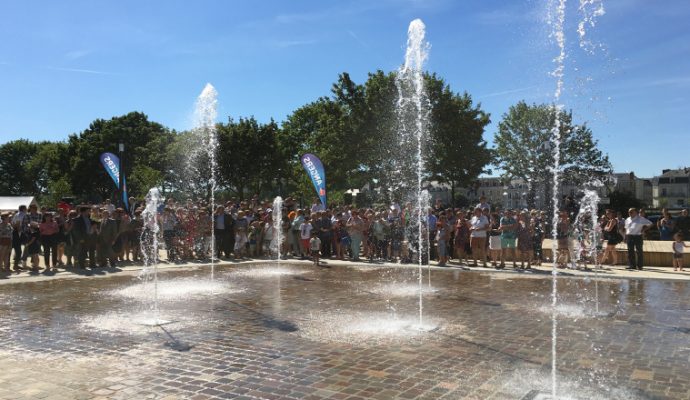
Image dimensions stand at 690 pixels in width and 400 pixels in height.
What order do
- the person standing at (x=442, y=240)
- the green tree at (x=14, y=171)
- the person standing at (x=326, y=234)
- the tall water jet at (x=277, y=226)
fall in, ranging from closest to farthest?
the person standing at (x=442, y=240), the person standing at (x=326, y=234), the tall water jet at (x=277, y=226), the green tree at (x=14, y=171)

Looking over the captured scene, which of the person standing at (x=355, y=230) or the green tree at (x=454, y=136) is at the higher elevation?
the green tree at (x=454, y=136)

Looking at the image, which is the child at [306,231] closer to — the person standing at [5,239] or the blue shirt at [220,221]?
the blue shirt at [220,221]

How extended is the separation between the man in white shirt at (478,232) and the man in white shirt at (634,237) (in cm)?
415

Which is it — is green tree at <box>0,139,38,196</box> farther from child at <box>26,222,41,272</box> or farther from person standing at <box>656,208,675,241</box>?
person standing at <box>656,208,675,241</box>

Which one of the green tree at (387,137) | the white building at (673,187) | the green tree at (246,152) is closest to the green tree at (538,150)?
the green tree at (387,137)

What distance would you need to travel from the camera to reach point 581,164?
52969mm

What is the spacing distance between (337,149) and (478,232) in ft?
80.3

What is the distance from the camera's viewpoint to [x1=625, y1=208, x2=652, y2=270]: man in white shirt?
16.3m

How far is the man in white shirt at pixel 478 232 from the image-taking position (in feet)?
56.8

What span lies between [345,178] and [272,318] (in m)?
34.2

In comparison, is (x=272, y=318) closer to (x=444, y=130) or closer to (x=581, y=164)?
(x=444, y=130)

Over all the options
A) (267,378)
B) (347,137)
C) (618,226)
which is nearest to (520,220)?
(618,226)

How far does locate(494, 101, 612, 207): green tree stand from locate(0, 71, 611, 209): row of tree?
10 cm

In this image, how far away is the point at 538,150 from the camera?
169 ft
